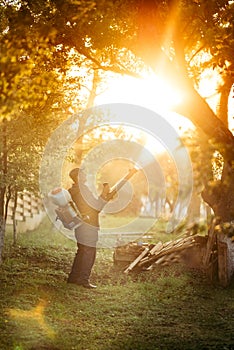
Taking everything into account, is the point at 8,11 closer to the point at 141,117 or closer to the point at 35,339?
the point at 35,339

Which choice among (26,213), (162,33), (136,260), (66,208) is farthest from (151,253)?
(26,213)

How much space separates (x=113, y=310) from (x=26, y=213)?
18040 mm

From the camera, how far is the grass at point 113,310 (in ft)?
29.0

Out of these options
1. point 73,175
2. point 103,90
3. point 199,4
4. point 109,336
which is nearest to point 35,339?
point 109,336

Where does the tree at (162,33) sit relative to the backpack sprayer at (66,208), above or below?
above

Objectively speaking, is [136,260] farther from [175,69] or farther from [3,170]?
[175,69]

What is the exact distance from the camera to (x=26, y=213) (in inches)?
1136

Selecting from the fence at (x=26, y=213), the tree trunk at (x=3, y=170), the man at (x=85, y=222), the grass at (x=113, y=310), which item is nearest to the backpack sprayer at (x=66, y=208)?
the man at (x=85, y=222)

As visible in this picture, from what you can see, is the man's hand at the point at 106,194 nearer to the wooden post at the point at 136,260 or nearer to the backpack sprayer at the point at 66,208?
the backpack sprayer at the point at 66,208

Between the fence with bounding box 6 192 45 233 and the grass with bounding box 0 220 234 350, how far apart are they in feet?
25.2

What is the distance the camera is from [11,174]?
1639cm

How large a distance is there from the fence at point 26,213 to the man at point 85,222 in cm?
905

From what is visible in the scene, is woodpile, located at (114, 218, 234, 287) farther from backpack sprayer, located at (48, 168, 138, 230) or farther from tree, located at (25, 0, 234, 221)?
tree, located at (25, 0, 234, 221)

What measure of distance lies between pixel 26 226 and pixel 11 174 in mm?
12725
